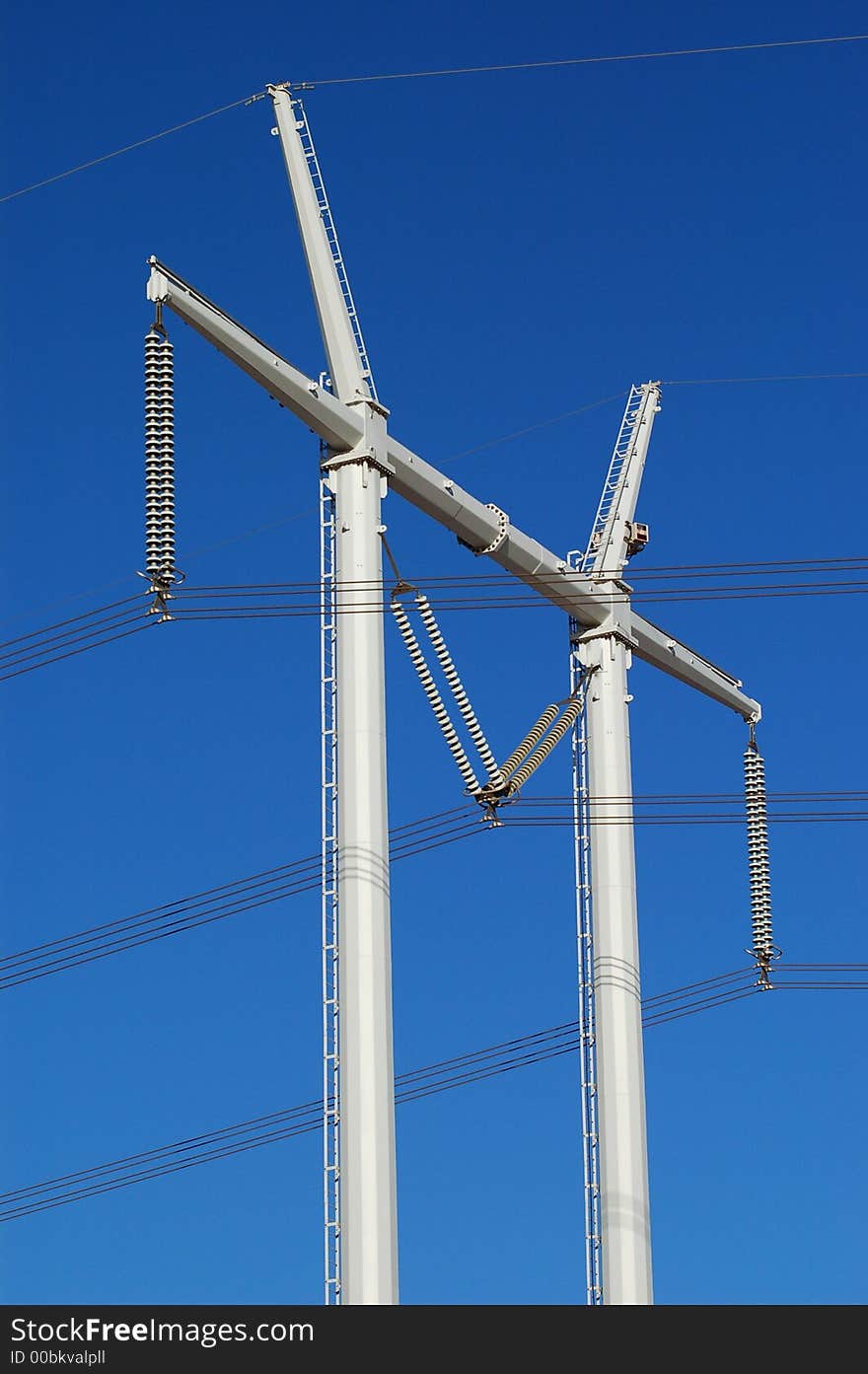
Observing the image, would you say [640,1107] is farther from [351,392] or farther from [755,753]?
[351,392]

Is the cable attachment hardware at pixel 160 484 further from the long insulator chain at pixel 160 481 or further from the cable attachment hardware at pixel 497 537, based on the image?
the cable attachment hardware at pixel 497 537

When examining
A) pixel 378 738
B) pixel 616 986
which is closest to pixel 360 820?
pixel 378 738

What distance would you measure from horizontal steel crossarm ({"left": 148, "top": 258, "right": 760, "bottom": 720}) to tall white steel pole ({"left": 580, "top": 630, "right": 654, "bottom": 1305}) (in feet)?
2.79

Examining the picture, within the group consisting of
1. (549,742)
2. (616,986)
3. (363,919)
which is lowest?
(363,919)

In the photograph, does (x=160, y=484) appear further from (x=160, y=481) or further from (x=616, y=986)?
(x=616, y=986)

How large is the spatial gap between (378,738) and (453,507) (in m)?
5.27

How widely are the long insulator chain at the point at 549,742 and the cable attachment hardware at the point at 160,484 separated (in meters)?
8.49

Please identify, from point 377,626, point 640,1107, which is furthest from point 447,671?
point 640,1107

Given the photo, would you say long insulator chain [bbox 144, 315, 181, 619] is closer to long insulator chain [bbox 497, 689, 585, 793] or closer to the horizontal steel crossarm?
the horizontal steel crossarm

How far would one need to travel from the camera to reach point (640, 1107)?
38594 millimetres

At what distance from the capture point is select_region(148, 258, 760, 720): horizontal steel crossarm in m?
32.4

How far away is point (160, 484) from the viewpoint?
30.7 meters

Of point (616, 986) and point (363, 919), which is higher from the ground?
point (616, 986)

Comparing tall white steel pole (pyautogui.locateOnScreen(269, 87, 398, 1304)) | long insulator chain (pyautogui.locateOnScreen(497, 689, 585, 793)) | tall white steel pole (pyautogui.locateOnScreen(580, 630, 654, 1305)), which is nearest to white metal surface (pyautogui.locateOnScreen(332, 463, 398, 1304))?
tall white steel pole (pyautogui.locateOnScreen(269, 87, 398, 1304))
